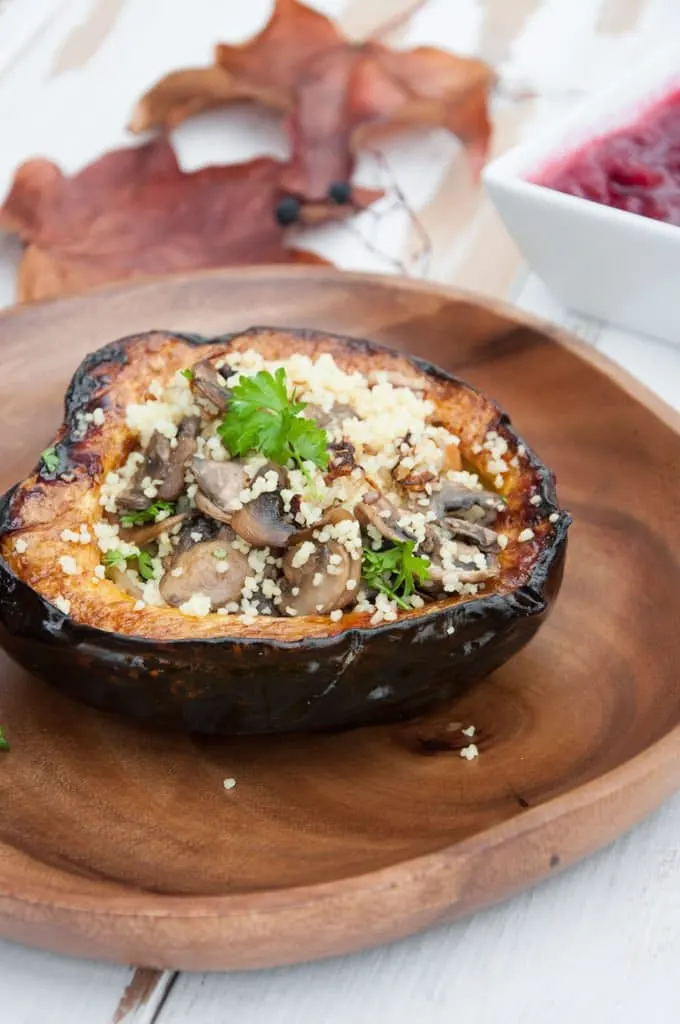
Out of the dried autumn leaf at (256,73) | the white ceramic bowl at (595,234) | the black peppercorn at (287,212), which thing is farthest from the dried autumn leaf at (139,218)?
the white ceramic bowl at (595,234)

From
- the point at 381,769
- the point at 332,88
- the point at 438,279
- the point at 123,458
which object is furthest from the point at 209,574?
the point at 332,88

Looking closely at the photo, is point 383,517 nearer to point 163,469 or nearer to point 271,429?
point 271,429

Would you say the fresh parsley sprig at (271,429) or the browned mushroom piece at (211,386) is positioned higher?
the browned mushroom piece at (211,386)

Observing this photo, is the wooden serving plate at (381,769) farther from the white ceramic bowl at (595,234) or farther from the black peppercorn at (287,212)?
the black peppercorn at (287,212)

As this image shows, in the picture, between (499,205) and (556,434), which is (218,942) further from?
(499,205)

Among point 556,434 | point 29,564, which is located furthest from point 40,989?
point 556,434
